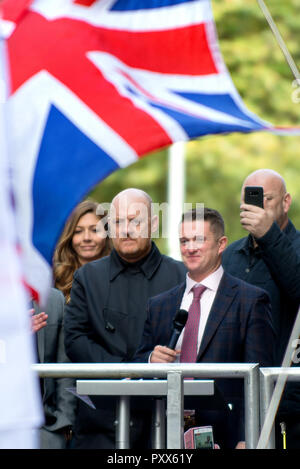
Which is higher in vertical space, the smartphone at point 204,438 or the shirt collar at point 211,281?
the shirt collar at point 211,281

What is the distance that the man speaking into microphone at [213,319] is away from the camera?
527cm

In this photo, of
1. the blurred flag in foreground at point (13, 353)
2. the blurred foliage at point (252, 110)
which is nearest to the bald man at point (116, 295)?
the blurred flag in foreground at point (13, 353)

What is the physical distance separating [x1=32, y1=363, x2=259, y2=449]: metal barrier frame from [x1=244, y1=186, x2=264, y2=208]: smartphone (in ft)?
4.66

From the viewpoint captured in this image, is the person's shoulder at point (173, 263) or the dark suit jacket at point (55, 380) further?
the person's shoulder at point (173, 263)

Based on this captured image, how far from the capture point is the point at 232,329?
5.43 meters

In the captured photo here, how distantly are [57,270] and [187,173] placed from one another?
10075mm

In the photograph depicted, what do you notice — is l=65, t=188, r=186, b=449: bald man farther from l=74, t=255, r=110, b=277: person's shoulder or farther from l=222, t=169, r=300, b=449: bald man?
l=222, t=169, r=300, b=449: bald man

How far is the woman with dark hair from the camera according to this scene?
22.5 feet

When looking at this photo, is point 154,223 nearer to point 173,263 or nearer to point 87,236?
point 173,263

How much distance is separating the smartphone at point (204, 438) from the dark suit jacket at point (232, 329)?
1.79 feet

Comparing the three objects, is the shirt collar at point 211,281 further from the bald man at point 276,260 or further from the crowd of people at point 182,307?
the bald man at point 276,260

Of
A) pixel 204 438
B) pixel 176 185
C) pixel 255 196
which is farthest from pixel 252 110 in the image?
pixel 204 438

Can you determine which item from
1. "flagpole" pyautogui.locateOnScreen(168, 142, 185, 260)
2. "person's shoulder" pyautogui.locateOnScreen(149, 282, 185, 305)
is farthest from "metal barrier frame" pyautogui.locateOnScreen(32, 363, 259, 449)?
"flagpole" pyautogui.locateOnScreen(168, 142, 185, 260)
